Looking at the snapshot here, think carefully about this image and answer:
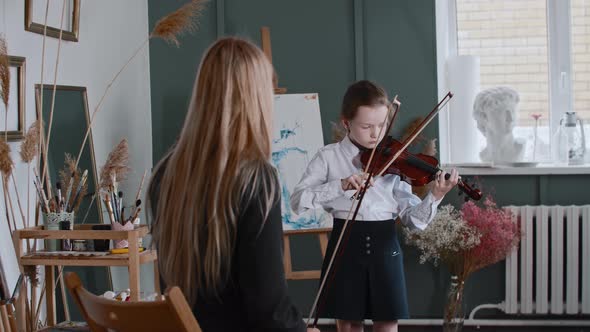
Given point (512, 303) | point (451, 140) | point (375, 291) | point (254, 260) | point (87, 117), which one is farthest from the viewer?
point (451, 140)

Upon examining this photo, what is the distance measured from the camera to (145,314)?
1431 mm

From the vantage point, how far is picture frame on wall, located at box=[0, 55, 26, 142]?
10.3ft

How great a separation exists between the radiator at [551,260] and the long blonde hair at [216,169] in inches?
117

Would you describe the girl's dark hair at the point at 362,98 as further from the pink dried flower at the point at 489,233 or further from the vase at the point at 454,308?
the vase at the point at 454,308

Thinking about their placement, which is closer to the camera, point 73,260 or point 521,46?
point 73,260

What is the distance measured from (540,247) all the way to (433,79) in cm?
108

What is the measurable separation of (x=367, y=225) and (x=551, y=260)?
2036 mm

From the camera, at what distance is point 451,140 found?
4.67 meters

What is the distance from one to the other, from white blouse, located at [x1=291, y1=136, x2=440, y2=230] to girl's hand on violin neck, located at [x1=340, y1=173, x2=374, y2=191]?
0.11m

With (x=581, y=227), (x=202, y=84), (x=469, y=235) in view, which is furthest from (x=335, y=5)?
(x=202, y=84)

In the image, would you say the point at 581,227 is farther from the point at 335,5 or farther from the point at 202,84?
the point at 202,84

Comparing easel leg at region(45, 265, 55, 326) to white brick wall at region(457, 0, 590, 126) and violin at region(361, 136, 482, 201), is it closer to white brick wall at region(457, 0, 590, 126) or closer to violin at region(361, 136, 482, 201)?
violin at region(361, 136, 482, 201)

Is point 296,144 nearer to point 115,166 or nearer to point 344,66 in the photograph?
point 344,66

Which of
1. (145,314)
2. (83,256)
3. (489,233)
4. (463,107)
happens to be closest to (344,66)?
(463,107)
